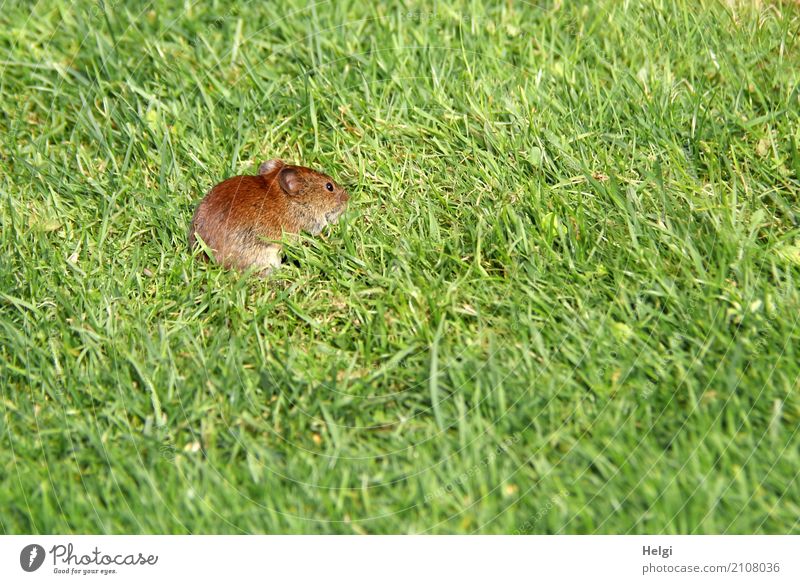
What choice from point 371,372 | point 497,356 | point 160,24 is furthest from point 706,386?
point 160,24

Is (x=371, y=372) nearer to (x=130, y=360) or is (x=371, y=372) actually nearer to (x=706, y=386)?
(x=130, y=360)

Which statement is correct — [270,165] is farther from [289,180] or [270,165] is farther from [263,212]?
[263,212]

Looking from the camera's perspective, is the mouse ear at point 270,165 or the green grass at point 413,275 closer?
the green grass at point 413,275
